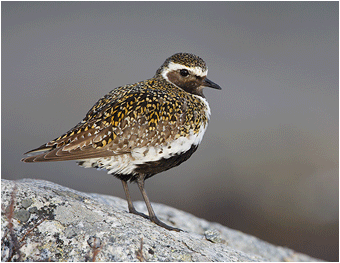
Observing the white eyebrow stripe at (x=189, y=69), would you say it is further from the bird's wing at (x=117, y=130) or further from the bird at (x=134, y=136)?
the bird's wing at (x=117, y=130)

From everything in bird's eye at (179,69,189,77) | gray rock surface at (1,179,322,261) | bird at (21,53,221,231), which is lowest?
gray rock surface at (1,179,322,261)

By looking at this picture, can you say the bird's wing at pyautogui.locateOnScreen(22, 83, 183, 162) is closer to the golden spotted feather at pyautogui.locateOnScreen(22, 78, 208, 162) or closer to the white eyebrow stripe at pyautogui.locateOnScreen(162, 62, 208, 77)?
the golden spotted feather at pyautogui.locateOnScreen(22, 78, 208, 162)

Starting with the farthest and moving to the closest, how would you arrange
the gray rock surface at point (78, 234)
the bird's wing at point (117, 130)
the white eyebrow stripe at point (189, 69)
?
the white eyebrow stripe at point (189, 69) < the bird's wing at point (117, 130) < the gray rock surface at point (78, 234)

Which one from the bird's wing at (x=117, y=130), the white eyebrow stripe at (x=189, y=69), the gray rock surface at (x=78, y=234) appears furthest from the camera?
the white eyebrow stripe at (x=189, y=69)

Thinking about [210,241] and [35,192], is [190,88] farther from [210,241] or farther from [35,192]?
[35,192]

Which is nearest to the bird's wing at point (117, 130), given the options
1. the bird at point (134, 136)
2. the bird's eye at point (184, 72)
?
the bird at point (134, 136)

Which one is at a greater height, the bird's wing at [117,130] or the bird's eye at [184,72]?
the bird's eye at [184,72]

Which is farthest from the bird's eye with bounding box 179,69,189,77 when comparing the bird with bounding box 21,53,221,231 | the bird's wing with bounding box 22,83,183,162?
the bird's wing with bounding box 22,83,183,162
